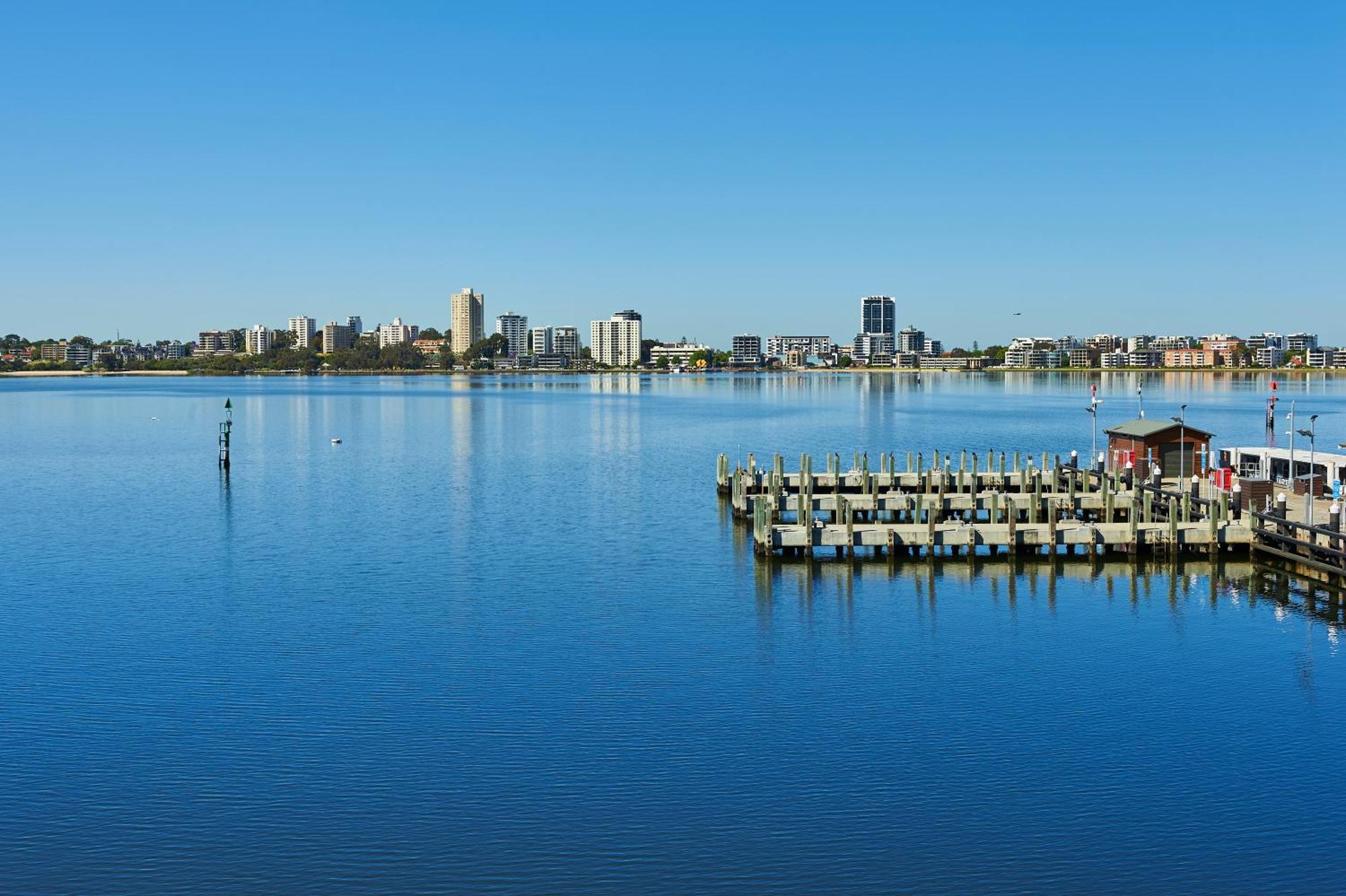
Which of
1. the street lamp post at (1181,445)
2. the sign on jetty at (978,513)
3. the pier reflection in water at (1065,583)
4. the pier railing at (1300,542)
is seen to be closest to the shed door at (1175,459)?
the street lamp post at (1181,445)

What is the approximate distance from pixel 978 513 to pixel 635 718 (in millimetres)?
33947

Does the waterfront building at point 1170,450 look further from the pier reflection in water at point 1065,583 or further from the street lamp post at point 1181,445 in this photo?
the pier reflection in water at point 1065,583

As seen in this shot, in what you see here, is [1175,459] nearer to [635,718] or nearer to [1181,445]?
[1181,445]

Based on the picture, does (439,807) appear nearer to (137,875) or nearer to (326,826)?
(326,826)

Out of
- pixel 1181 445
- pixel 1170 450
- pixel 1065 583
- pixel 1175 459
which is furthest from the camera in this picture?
pixel 1175 459

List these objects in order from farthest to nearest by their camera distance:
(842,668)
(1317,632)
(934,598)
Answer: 1. (934,598)
2. (1317,632)
3. (842,668)

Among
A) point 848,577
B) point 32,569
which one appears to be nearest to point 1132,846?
point 848,577

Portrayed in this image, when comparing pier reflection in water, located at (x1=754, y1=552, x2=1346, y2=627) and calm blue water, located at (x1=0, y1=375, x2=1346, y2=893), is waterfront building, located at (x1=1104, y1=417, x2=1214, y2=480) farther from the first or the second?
calm blue water, located at (x1=0, y1=375, x2=1346, y2=893)

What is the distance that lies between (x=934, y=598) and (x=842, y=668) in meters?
8.73

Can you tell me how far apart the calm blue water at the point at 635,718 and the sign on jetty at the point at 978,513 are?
4.89 feet

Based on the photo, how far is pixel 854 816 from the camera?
20.4 metres

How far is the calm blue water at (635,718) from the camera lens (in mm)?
19109

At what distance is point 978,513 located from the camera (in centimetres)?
5609

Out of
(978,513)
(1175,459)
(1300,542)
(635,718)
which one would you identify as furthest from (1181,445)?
(635,718)
